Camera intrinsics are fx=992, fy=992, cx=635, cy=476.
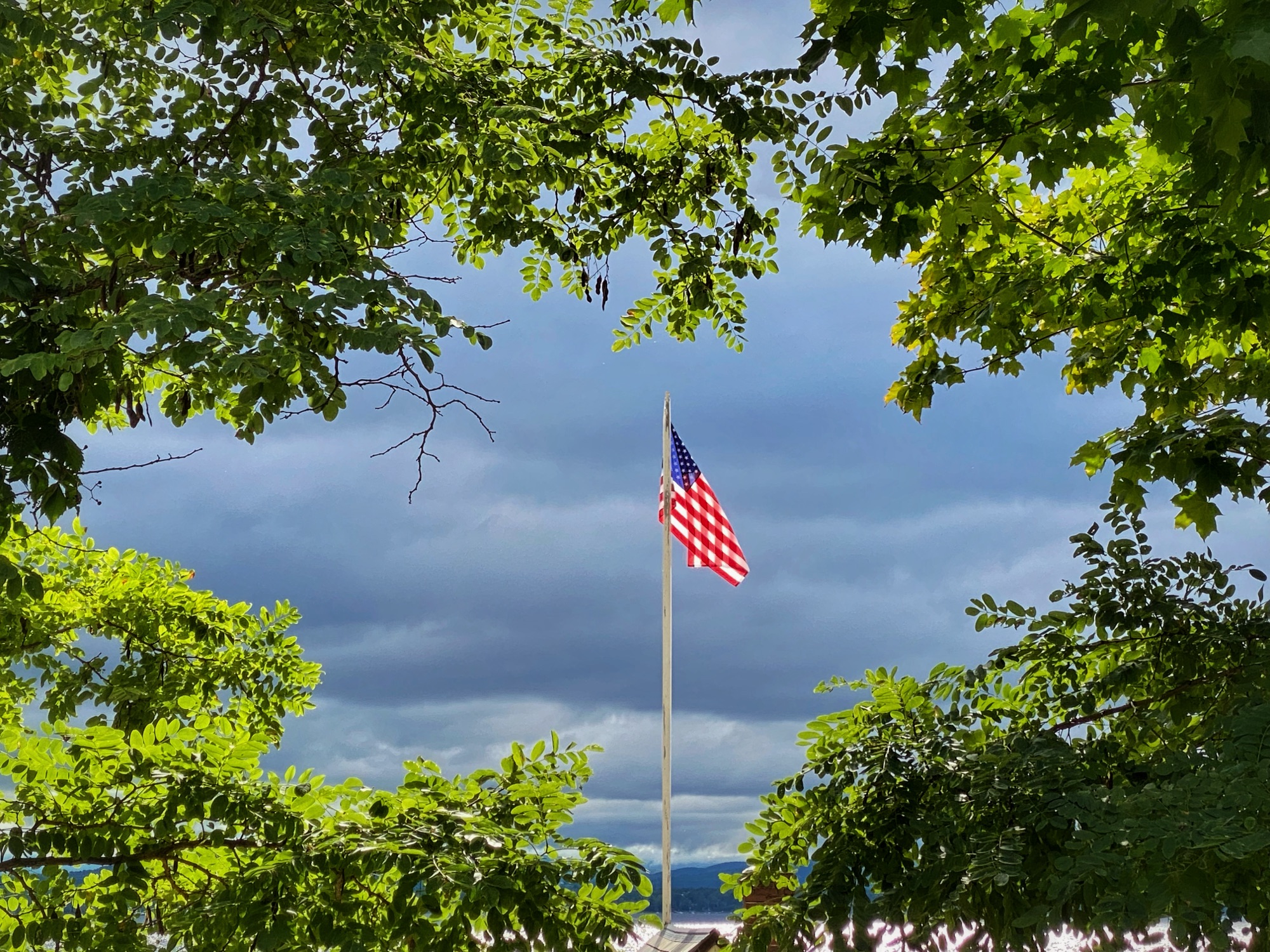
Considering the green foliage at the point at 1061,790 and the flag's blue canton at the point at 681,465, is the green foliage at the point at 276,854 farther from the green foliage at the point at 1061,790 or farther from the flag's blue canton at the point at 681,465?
the flag's blue canton at the point at 681,465

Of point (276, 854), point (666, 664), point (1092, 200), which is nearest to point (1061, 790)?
point (276, 854)

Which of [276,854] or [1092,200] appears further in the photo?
[1092,200]

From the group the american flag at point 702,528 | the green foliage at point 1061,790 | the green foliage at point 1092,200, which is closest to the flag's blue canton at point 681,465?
the american flag at point 702,528

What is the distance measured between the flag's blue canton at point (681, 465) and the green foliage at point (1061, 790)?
224 inches

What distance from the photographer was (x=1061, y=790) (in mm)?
3945

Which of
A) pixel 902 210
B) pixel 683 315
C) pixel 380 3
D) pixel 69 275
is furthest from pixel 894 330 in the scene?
pixel 69 275

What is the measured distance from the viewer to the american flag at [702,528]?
10398 mm

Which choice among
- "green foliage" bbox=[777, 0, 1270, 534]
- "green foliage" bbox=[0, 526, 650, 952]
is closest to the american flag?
"green foliage" bbox=[777, 0, 1270, 534]

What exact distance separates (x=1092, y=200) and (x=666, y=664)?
20.3ft

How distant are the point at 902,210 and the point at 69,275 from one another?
156 inches

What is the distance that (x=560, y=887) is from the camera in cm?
371

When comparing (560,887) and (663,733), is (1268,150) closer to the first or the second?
(560,887)

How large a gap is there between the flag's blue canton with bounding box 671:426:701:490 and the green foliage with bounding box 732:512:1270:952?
568 cm

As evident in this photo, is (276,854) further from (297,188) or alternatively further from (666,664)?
(666,664)
